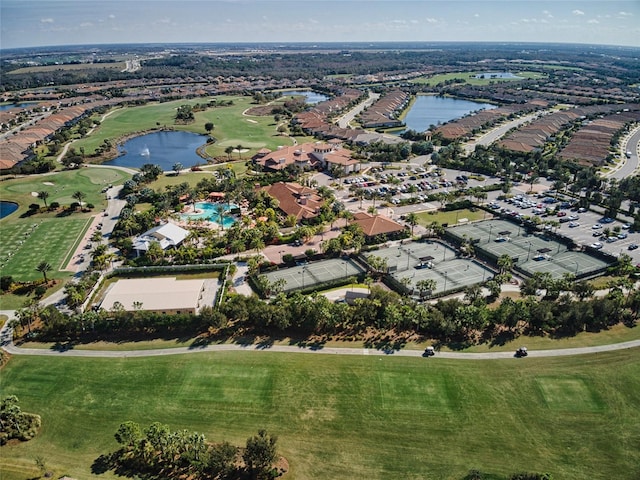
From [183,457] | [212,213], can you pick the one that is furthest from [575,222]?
[183,457]

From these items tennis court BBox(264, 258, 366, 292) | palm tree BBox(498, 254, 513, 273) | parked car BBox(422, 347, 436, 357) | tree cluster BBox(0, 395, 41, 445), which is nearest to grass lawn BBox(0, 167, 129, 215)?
tennis court BBox(264, 258, 366, 292)

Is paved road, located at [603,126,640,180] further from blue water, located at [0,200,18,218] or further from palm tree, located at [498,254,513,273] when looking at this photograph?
blue water, located at [0,200,18,218]

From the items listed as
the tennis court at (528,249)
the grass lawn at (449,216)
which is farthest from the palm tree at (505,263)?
the grass lawn at (449,216)

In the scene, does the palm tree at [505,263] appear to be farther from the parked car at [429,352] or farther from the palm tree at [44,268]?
the palm tree at [44,268]

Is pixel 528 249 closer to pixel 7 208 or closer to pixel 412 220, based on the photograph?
pixel 412 220

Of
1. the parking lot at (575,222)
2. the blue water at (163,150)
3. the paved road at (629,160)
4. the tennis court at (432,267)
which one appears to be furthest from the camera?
the blue water at (163,150)
